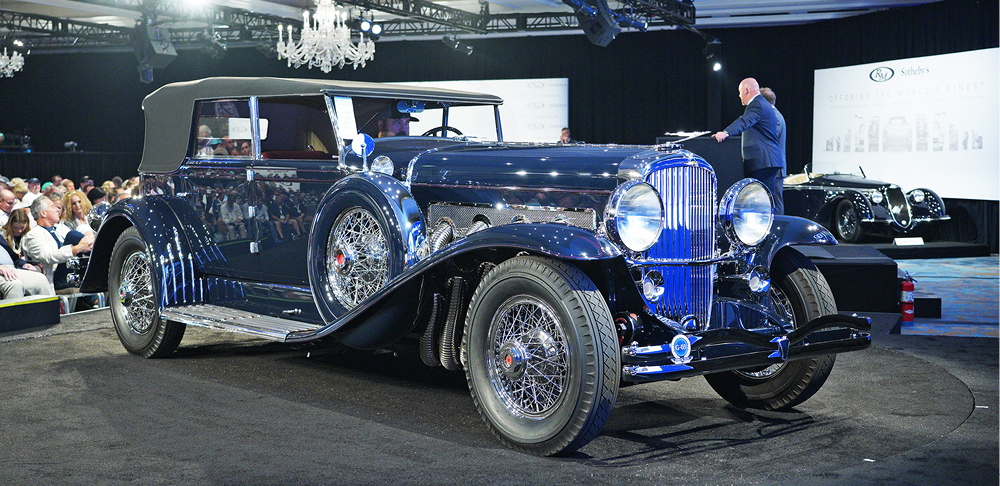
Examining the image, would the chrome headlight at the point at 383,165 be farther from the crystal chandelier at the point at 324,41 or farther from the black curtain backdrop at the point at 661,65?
the black curtain backdrop at the point at 661,65

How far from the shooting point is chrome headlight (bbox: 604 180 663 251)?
133 inches

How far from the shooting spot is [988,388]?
174 inches

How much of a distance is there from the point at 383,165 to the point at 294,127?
0.80 meters

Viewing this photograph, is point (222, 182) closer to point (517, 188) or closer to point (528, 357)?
point (517, 188)

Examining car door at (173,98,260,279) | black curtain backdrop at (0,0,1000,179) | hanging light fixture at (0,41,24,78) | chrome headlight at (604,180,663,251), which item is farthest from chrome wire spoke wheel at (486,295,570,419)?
hanging light fixture at (0,41,24,78)

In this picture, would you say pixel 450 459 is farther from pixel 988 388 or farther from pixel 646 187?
pixel 988 388

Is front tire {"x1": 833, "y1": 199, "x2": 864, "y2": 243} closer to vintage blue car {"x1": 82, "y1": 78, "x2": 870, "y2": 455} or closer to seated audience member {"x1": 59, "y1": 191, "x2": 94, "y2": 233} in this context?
vintage blue car {"x1": 82, "y1": 78, "x2": 870, "y2": 455}

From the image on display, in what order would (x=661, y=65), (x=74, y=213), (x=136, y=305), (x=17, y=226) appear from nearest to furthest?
1. (x=136, y=305)
2. (x=17, y=226)
3. (x=74, y=213)
4. (x=661, y=65)

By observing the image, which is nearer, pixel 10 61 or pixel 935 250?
pixel 935 250

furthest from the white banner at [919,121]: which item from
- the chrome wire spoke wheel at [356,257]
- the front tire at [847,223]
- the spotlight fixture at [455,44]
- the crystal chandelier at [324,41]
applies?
the chrome wire spoke wheel at [356,257]

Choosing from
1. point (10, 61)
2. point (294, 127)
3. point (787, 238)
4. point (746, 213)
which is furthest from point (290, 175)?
point (10, 61)

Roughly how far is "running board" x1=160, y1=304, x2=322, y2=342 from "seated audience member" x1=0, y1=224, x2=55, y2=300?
1.92m

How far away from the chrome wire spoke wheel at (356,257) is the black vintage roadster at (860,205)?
28.0ft

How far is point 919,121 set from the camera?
12.5 m
